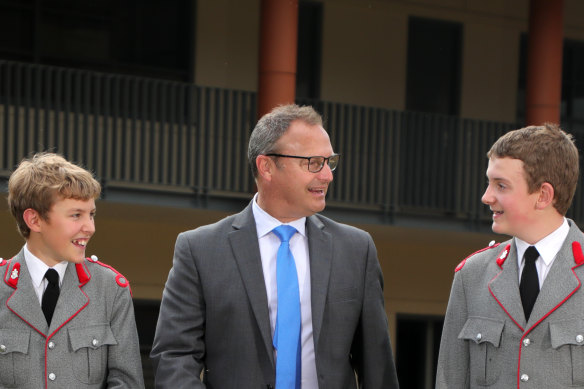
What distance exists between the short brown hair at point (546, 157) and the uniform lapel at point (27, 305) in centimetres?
209

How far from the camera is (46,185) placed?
205 inches

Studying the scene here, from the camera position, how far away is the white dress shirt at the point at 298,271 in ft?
17.1

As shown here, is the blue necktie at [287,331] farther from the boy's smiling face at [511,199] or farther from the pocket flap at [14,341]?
the pocket flap at [14,341]

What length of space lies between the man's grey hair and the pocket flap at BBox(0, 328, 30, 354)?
1.25 meters

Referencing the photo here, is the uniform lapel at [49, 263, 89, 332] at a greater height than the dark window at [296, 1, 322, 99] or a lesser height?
lesser

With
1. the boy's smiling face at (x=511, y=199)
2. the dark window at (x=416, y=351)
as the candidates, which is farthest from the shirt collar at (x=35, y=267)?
the dark window at (x=416, y=351)

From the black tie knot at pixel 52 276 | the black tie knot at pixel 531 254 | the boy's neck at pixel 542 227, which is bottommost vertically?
the black tie knot at pixel 52 276

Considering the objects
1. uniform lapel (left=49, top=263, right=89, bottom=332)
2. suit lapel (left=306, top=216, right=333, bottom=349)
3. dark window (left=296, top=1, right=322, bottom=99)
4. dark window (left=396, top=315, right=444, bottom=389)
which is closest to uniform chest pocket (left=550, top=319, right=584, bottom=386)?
suit lapel (left=306, top=216, right=333, bottom=349)

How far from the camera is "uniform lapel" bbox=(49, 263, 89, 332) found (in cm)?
521

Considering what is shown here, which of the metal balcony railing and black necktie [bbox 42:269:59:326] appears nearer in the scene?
black necktie [bbox 42:269:59:326]

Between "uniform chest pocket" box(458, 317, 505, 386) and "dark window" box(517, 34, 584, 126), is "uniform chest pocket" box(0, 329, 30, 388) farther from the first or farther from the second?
"dark window" box(517, 34, 584, 126)

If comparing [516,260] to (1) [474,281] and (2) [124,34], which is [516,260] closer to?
(1) [474,281]

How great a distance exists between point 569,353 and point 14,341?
7.61 feet

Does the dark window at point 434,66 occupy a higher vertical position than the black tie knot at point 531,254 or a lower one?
higher
